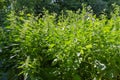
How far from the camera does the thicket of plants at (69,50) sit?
2.29 metres

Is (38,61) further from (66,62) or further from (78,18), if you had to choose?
(78,18)

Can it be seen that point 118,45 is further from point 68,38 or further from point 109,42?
point 68,38

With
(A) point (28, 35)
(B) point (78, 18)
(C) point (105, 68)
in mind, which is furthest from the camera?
(B) point (78, 18)

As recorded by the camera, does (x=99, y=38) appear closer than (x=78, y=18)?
Yes

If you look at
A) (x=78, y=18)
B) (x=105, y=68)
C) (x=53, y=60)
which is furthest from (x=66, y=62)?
(x=78, y=18)

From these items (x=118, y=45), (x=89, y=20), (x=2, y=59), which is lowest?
(x=2, y=59)

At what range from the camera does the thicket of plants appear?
2.29 metres

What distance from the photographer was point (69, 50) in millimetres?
2293

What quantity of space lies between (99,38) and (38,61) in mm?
525

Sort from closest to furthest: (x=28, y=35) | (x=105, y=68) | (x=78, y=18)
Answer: (x=105, y=68) → (x=28, y=35) → (x=78, y=18)

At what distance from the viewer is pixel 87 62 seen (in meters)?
2.34

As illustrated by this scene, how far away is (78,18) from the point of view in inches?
105

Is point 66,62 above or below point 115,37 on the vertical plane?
below

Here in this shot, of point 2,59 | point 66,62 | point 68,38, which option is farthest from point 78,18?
point 2,59
